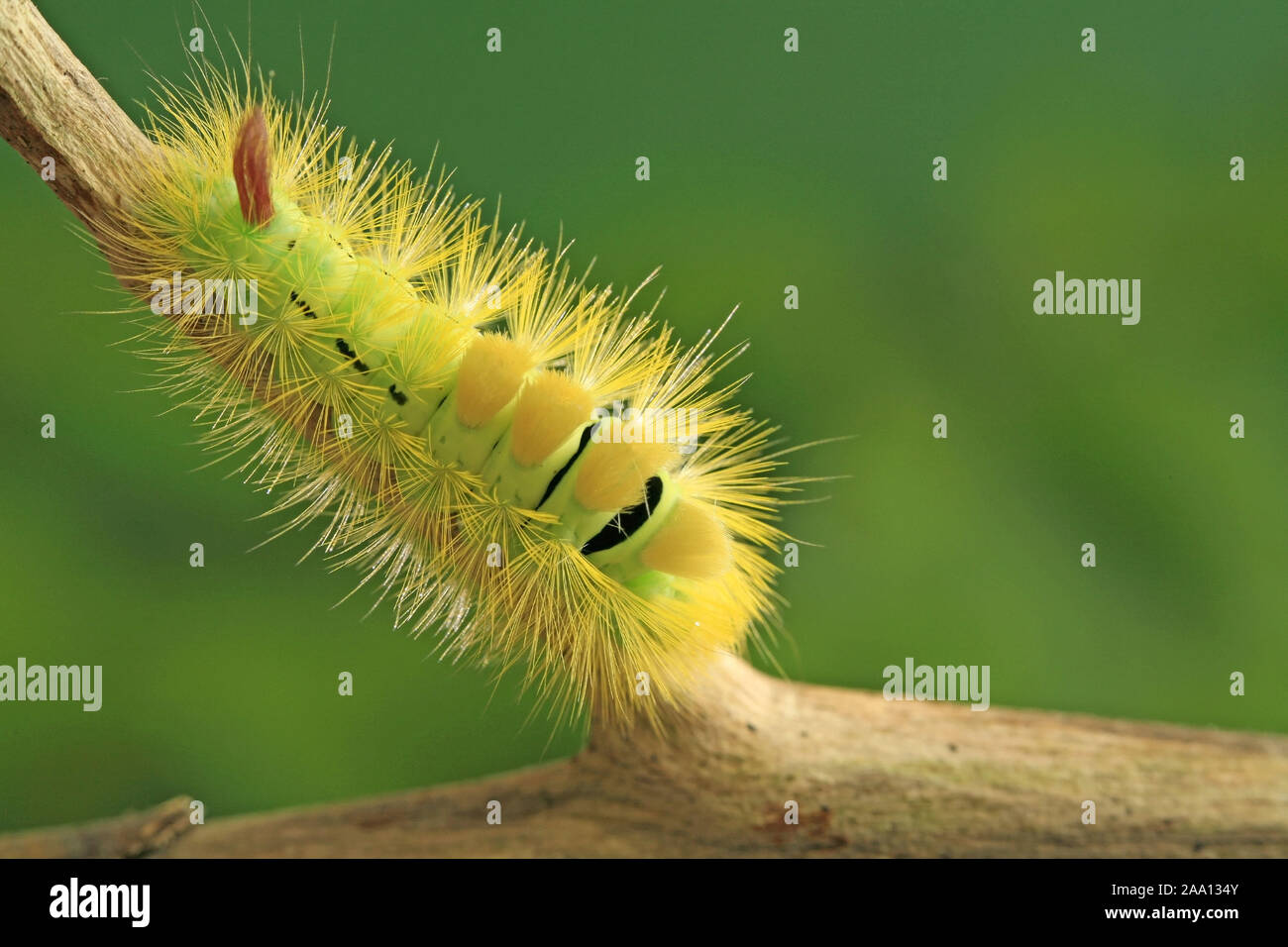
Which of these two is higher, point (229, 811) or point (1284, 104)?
point (1284, 104)

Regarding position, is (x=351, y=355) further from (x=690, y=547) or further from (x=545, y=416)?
(x=690, y=547)

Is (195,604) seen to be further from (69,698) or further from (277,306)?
(277,306)

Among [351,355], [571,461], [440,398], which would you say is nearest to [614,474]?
[571,461]

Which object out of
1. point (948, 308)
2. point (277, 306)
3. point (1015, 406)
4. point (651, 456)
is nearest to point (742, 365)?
point (948, 308)

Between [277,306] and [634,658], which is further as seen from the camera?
[634,658]

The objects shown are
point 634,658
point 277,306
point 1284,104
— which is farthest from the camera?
point 1284,104

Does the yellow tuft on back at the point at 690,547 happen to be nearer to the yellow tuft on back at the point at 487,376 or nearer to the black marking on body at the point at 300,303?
the yellow tuft on back at the point at 487,376

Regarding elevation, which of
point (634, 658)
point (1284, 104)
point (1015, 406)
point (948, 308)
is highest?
point (1284, 104)
